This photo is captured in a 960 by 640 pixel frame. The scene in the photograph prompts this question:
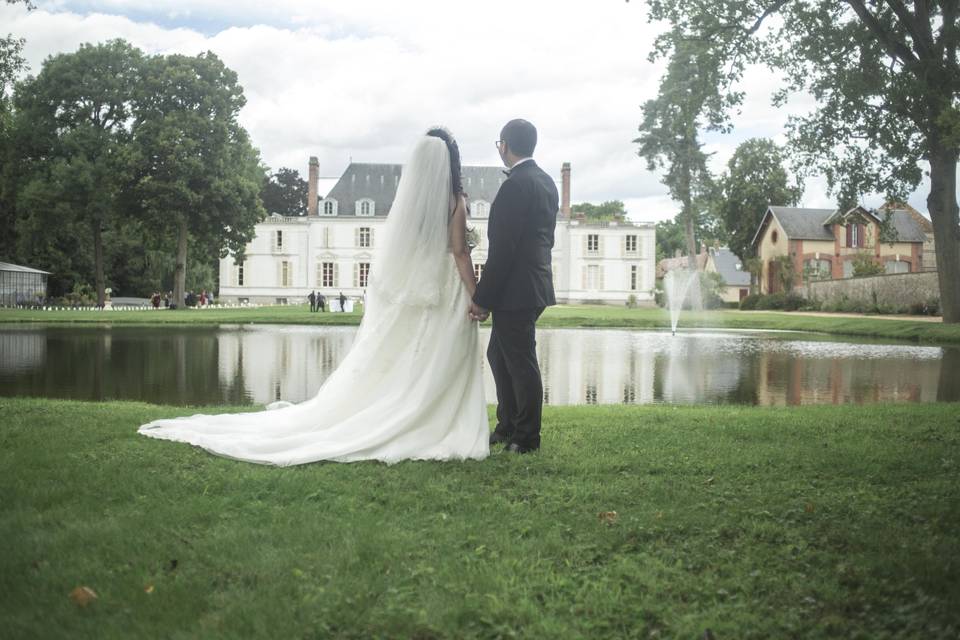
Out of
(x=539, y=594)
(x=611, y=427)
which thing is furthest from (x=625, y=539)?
(x=611, y=427)

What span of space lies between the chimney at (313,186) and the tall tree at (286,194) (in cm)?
930

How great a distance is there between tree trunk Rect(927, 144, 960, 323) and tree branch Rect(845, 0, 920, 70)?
111 inches

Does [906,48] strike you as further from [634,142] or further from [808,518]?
[634,142]

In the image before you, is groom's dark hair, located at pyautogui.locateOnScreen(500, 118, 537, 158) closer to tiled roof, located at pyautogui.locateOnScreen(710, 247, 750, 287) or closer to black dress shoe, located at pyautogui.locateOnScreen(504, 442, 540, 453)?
black dress shoe, located at pyautogui.locateOnScreen(504, 442, 540, 453)

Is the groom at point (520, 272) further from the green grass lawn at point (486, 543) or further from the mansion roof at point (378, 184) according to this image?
the mansion roof at point (378, 184)

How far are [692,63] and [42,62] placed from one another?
1356 inches

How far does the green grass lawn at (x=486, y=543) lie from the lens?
7.59 ft

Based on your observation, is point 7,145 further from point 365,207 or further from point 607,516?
point 607,516

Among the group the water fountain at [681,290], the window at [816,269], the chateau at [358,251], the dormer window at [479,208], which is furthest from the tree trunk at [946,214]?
the dormer window at [479,208]

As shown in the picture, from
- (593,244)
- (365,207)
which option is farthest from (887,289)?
(365,207)

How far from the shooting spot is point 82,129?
117 ft

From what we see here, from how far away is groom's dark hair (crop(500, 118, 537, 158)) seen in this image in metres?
4.95

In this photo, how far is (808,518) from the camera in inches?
132

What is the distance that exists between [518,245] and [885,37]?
48.3 feet
